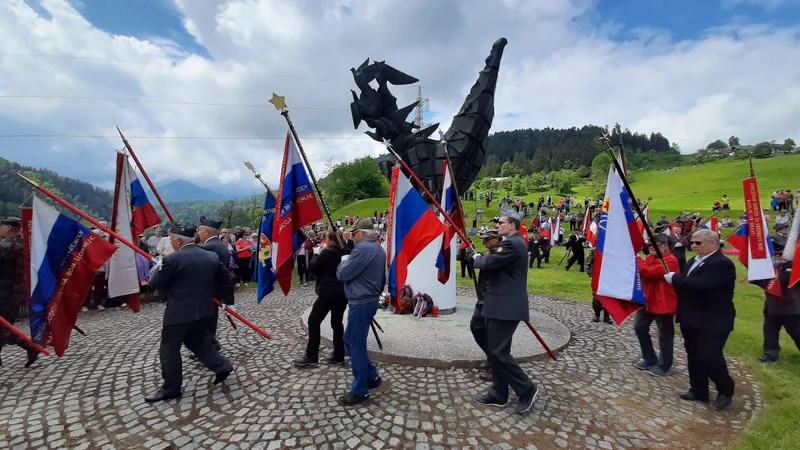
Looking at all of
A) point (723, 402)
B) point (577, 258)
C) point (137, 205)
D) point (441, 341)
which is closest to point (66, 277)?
point (137, 205)

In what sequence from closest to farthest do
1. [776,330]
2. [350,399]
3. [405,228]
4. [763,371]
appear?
[350,399], [405,228], [763,371], [776,330]

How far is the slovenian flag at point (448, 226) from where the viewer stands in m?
6.65

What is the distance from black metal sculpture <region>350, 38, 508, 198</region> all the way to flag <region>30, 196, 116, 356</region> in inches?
288

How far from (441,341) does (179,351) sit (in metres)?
3.79

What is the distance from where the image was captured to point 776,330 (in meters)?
6.25

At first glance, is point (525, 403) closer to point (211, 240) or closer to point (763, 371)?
point (763, 371)

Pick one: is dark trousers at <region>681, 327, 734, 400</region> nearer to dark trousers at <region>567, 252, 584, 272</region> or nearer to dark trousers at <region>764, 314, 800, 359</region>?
dark trousers at <region>764, 314, 800, 359</region>

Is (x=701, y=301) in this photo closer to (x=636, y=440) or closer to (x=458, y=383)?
(x=636, y=440)

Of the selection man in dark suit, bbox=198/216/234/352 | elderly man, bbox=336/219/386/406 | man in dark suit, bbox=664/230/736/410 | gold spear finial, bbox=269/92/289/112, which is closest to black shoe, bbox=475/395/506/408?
elderly man, bbox=336/219/386/406

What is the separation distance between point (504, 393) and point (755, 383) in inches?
151

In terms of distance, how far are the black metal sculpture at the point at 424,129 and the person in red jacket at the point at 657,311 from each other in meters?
6.18

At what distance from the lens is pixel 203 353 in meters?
5.03

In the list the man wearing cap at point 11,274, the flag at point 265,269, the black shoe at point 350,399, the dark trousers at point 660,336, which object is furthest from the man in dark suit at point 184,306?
the dark trousers at point 660,336

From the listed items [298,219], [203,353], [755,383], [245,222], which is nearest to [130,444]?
[203,353]
